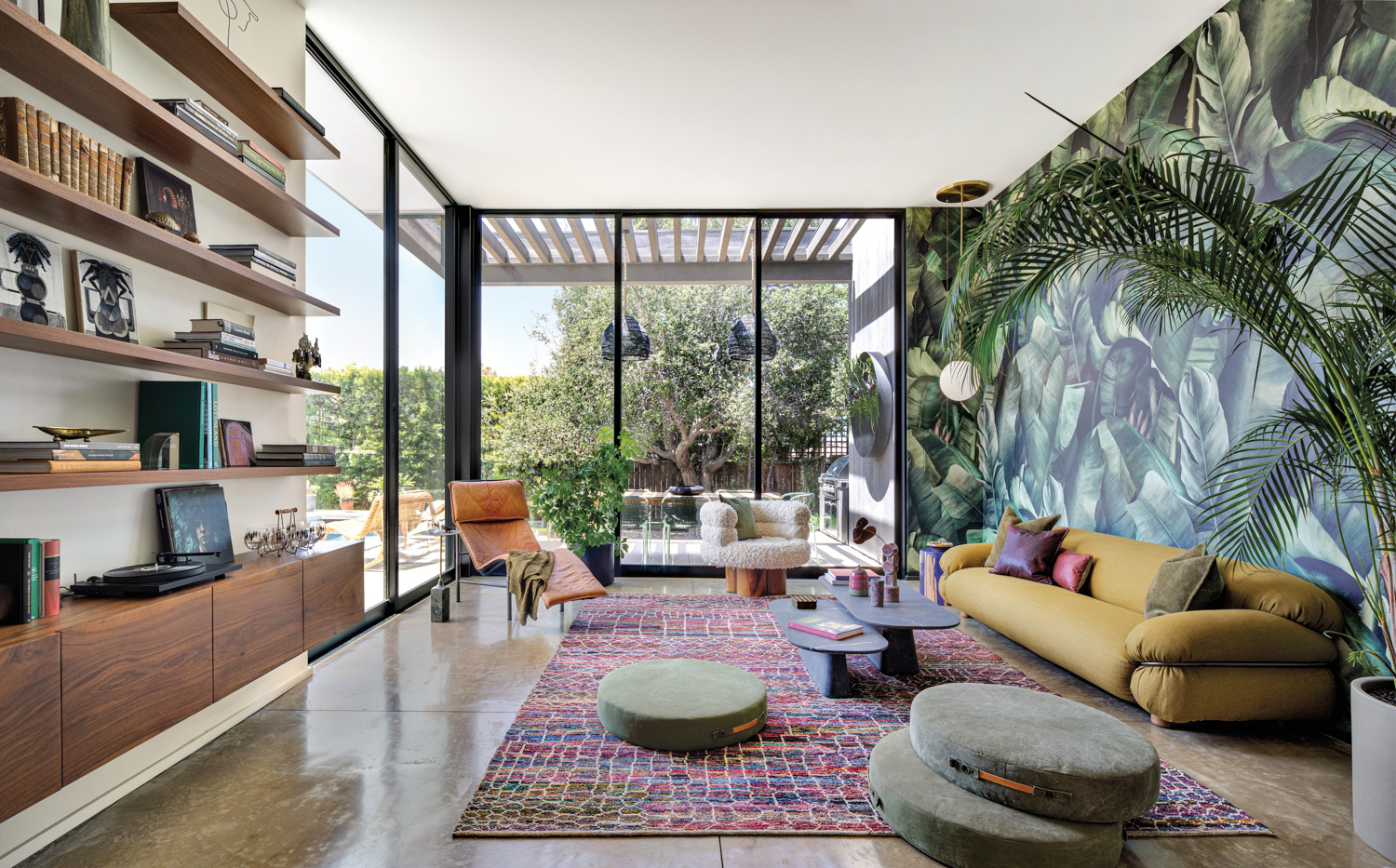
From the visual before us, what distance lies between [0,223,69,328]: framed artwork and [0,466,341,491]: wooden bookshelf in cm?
40

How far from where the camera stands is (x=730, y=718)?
2441mm

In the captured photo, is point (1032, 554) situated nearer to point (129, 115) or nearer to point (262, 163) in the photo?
point (262, 163)

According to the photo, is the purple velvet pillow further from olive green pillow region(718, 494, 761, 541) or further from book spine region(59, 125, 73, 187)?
book spine region(59, 125, 73, 187)

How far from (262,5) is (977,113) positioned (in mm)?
3724

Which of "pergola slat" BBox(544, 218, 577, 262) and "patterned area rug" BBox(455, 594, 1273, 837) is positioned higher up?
"pergola slat" BBox(544, 218, 577, 262)

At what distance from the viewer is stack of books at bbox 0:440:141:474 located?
5.50ft

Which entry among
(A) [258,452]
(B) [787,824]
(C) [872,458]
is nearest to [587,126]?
(A) [258,452]

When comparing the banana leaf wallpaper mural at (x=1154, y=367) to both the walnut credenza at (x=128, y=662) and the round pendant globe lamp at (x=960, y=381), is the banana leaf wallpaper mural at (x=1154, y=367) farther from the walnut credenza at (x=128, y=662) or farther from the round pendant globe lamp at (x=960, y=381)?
the walnut credenza at (x=128, y=662)

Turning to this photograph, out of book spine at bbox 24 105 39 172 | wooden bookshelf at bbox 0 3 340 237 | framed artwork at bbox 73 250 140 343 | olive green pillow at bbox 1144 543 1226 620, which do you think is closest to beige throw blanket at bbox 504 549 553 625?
wooden bookshelf at bbox 0 3 340 237

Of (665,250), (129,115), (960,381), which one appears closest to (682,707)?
(129,115)

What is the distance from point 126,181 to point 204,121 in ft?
1.26

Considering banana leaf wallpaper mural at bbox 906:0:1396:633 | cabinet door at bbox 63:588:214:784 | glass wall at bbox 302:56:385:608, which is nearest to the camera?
cabinet door at bbox 63:588:214:784

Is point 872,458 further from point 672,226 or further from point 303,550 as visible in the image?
point 303,550

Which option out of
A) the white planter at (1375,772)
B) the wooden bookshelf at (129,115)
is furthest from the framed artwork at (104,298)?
the white planter at (1375,772)
